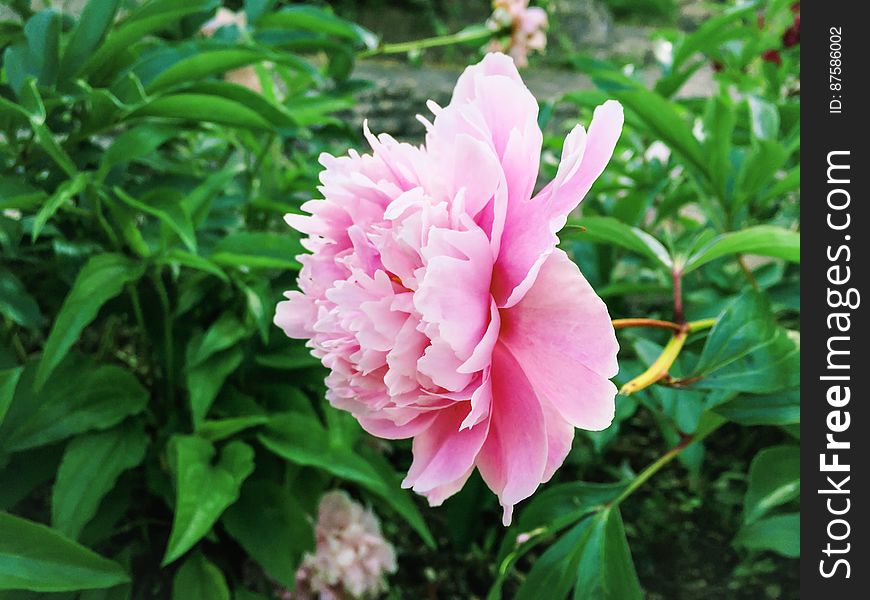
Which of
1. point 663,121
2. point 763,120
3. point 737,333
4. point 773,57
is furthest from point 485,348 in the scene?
point 773,57

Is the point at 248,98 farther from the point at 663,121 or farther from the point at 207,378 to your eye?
the point at 663,121

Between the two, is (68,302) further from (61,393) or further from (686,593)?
(686,593)

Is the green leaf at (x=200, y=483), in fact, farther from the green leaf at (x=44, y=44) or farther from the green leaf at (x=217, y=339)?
the green leaf at (x=44, y=44)

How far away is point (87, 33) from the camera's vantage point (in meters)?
0.57

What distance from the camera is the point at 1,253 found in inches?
25.5

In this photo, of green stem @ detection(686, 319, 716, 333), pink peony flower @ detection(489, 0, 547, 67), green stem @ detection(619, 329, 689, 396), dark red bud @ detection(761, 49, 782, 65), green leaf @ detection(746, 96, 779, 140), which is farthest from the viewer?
pink peony flower @ detection(489, 0, 547, 67)

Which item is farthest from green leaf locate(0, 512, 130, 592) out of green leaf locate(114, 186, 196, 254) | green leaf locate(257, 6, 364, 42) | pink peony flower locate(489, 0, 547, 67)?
pink peony flower locate(489, 0, 547, 67)

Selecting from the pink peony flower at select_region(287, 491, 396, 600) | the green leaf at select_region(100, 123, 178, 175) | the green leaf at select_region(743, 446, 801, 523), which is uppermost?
the green leaf at select_region(100, 123, 178, 175)

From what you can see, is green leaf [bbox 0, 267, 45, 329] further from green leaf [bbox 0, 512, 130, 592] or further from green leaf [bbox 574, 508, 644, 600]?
green leaf [bbox 574, 508, 644, 600]

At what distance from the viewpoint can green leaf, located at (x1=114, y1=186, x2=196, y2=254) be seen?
0.52m

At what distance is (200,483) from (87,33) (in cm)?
37

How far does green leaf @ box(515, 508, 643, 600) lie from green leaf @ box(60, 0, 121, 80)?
1.72 ft

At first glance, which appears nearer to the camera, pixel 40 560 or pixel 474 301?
pixel 474 301

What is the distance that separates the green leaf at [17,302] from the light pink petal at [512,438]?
1.38 feet
